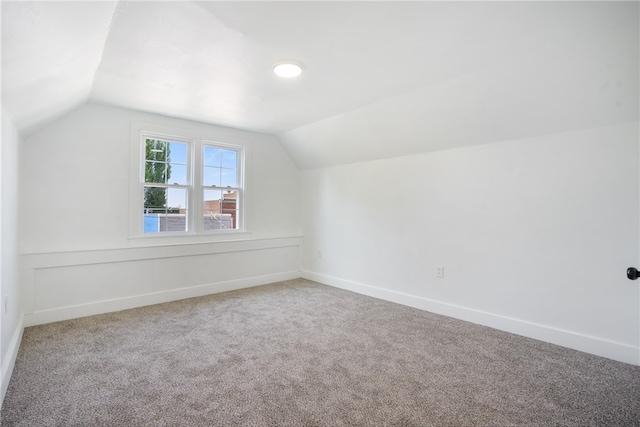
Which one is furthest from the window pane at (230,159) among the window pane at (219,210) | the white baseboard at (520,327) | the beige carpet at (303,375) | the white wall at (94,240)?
the white baseboard at (520,327)

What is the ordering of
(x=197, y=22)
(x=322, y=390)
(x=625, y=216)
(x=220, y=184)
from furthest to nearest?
1. (x=220, y=184)
2. (x=625, y=216)
3. (x=322, y=390)
4. (x=197, y=22)

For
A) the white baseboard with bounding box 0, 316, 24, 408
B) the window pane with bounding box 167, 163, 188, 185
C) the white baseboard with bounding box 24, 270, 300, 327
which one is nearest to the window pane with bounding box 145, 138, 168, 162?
the window pane with bounding box 167, 163, 188, 185

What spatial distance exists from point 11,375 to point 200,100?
2728 mm

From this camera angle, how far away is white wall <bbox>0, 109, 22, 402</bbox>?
2152mm

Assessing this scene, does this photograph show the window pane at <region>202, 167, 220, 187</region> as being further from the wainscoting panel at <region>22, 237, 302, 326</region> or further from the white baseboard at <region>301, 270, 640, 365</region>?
the white baseboard at <region>301, 270, 640, 365</region>

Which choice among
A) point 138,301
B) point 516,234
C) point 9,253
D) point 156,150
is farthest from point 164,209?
point 516,234

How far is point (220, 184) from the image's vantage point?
15.4ft

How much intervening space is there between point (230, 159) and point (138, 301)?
A: 87.9 inches

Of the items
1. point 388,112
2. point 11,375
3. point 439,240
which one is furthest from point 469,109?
point 11,375

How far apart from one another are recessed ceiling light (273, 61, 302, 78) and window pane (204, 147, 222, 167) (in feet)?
7.21

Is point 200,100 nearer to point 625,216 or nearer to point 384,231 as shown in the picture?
point 384,231

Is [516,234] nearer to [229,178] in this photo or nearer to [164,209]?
[229,178]

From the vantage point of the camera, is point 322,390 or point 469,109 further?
point 469,109

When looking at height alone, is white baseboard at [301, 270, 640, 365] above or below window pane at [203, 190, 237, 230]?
below
